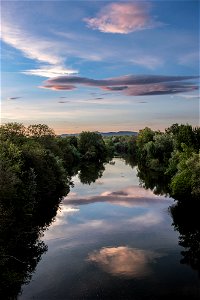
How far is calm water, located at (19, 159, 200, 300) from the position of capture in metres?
28.0

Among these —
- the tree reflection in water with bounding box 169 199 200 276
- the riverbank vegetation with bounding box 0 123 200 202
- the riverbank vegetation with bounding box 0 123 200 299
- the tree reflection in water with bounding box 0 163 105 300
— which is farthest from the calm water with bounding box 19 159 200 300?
the riverbank vegetation with bounding box 0 123 200 202

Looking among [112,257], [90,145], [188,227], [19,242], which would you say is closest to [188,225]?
[188,227]

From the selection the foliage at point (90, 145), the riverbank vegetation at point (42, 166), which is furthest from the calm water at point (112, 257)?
the foliage at point (90, 145)

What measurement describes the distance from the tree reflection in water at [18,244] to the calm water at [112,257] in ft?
2.87

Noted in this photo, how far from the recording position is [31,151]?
176 ft

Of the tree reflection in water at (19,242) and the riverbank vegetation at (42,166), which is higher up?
the riverbank vegetation at (42,166)

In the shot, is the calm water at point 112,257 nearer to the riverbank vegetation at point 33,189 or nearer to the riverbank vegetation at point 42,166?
the riverbank vegetation at point 33,189

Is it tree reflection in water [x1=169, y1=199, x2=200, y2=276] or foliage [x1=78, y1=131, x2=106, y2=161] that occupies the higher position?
foliage [x1=78, y1=131, x2=106, y2=161]

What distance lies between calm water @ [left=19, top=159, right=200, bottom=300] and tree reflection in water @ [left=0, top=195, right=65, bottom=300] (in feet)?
2.87

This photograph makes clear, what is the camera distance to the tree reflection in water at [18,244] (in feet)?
93.1

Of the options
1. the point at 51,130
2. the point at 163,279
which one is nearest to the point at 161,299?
the point at 163,279

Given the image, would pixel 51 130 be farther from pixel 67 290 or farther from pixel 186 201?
pixel 67 290

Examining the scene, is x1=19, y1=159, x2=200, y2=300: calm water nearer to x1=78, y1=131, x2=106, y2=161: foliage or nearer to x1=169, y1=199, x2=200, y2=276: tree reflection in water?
x1=169, y1=199, x2=200, y2=276: tree reflection in water

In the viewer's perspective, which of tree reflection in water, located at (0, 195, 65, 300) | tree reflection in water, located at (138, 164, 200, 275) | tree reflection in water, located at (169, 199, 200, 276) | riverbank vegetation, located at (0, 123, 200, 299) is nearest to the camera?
tree reflection in water, located at (0, 195, 65, 300)
